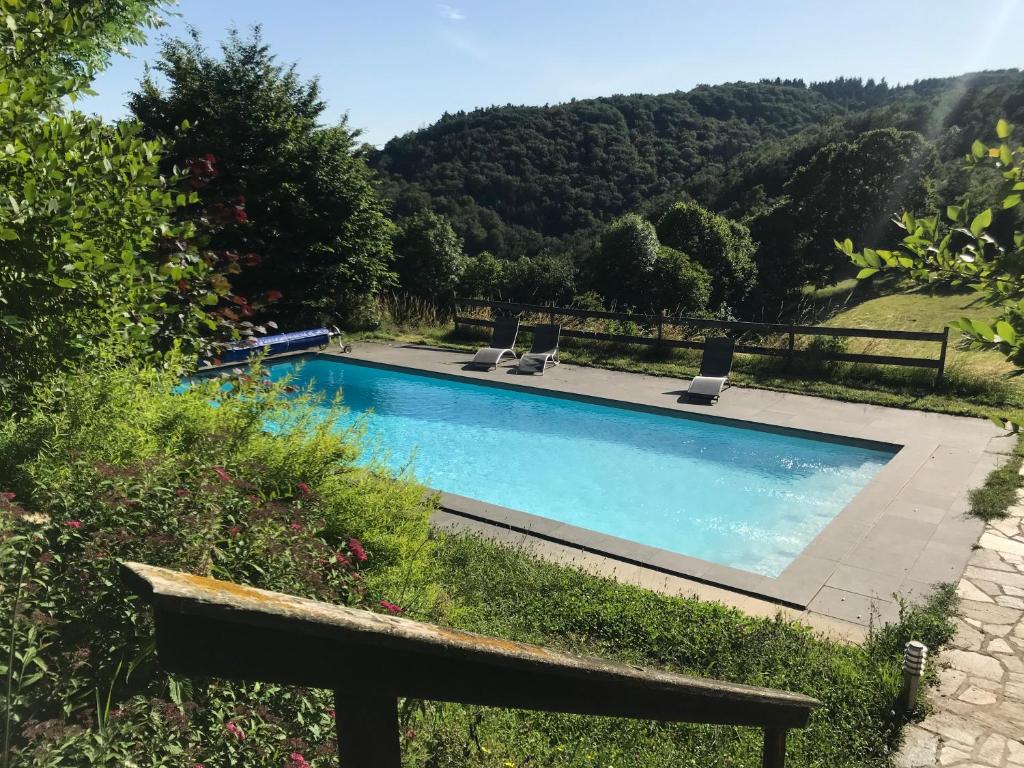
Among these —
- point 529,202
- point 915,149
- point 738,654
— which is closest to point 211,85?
point 738,654

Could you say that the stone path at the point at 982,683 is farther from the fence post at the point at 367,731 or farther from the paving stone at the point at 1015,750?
the fence post at the point at 367,731

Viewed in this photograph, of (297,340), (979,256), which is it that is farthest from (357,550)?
(297,340)

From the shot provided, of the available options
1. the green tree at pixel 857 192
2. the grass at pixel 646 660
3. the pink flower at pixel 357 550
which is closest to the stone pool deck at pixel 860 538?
the grass at pixel 646 660

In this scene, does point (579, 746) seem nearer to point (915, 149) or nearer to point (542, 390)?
point (542, 390)

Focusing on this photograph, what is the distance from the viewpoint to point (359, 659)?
772 millimetres

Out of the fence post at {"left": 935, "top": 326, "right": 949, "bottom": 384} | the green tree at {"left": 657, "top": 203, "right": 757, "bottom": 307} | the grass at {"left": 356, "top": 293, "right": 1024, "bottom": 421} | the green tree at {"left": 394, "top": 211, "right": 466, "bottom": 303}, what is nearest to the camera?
the grass at {"left": 356, "top": 293, "right": 1024, "bottom": 421}

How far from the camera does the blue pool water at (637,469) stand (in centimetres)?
770

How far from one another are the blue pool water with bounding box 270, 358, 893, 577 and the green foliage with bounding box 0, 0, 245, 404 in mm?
3118

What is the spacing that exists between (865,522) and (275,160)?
1476cm

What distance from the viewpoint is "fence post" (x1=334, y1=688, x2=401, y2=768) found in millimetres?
804

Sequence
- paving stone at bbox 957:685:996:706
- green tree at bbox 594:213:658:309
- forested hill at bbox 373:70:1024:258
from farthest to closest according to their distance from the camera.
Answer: forested hill at bbox 373:70:1024:258
green tree at bbox 594:213:658:309
paving stone at bbox 957:685:996:706

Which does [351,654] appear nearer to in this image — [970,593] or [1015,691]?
[1015,691]

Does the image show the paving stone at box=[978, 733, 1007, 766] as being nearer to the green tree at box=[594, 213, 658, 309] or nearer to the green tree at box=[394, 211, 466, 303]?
the green tree at box=[394, 211, 466, 303]

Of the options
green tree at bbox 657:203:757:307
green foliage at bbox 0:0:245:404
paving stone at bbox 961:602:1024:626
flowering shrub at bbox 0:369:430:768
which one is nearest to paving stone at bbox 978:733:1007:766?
paving stone at bbox 961:602:1024:626
